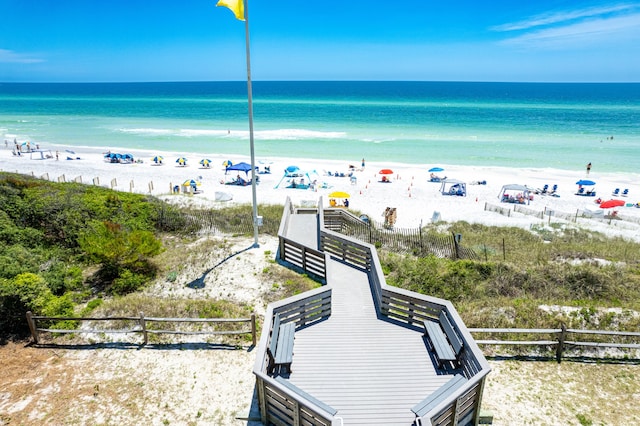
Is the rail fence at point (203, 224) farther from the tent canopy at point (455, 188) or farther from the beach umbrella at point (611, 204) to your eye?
the beach umbrella at point (611, 204)

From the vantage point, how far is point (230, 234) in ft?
56.5

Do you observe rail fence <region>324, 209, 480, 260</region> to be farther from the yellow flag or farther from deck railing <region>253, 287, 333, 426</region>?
the yellow flag

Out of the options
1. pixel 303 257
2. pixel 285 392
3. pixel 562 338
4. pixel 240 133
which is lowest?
pixel 562 338

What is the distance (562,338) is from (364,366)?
5.39 meters

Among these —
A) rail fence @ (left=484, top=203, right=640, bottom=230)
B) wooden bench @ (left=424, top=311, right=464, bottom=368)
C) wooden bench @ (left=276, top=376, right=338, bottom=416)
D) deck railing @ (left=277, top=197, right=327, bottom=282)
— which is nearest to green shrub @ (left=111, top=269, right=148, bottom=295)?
deck railing @ (left=277, top=197, right=327, bottom=282)

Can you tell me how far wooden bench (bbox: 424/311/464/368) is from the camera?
25.5ft

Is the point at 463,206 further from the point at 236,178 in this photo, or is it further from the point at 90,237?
the point at 90,237

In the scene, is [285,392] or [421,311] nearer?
→ [285,392]

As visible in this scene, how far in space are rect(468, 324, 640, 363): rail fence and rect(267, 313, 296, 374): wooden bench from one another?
4.50m

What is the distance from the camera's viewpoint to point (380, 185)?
112 feet

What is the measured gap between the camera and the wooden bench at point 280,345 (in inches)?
296

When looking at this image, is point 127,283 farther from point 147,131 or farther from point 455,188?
point 147,131

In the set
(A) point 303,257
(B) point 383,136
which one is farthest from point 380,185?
(B) point 383,136

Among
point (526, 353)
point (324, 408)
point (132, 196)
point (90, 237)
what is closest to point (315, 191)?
point (132, 196)
